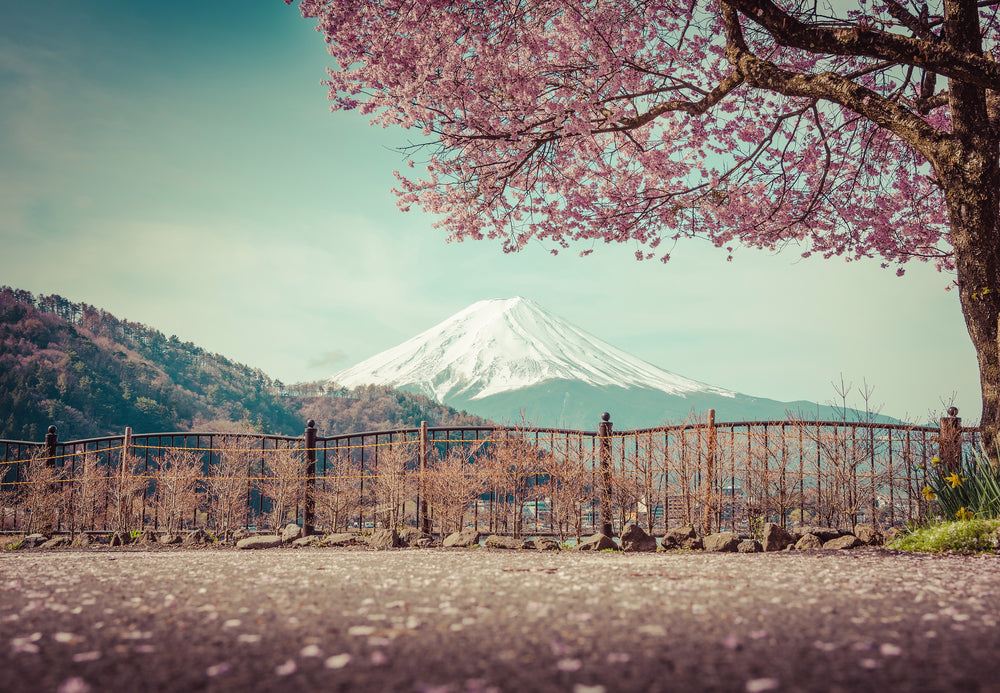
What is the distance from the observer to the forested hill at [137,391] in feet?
152

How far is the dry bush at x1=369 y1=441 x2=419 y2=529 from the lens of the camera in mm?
9781

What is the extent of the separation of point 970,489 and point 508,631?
6163 millimetres

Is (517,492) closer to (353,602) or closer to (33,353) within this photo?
(353,602)

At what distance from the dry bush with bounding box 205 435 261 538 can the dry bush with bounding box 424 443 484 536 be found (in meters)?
3.13

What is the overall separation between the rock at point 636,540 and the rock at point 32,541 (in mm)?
9204

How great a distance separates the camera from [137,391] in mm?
53781

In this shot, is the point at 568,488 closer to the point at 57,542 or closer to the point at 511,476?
the point at 511,476

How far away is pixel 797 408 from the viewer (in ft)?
29.9

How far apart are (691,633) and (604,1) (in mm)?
7253

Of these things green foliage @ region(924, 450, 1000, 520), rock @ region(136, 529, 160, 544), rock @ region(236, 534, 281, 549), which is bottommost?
rock @ region(136, 529, 160, 544)

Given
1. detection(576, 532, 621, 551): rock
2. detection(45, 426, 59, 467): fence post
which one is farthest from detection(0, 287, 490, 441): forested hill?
detection(576, 532, 621, 551): rock

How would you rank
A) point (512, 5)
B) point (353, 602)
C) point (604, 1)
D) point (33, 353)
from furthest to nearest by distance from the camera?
1. point (33, 353)
2. point (604, 1)
3. point (512, 5)
4. point (353, 602)

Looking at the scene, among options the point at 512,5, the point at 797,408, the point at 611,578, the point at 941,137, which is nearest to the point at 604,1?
the point at 512,5

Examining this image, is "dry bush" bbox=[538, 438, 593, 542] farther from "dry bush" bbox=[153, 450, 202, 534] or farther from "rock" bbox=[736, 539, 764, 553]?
"dry bush" bbox=[153, 450, 202, 534]
